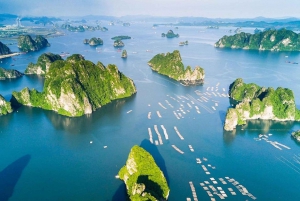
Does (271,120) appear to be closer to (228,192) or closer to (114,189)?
(228,192)

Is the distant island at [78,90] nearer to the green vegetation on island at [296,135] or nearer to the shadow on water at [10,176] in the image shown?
the shadow on water at [10,176]

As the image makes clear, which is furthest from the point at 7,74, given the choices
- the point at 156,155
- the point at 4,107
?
the point at 156,155

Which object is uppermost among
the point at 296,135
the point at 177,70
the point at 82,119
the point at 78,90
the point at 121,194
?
the point at 177,70

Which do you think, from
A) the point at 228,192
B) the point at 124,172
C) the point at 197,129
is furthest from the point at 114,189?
Answer: the point at 197,129

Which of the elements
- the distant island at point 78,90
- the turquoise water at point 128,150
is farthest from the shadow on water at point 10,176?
the distant island at point 78,90

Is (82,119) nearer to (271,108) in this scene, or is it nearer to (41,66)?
(271,108)
